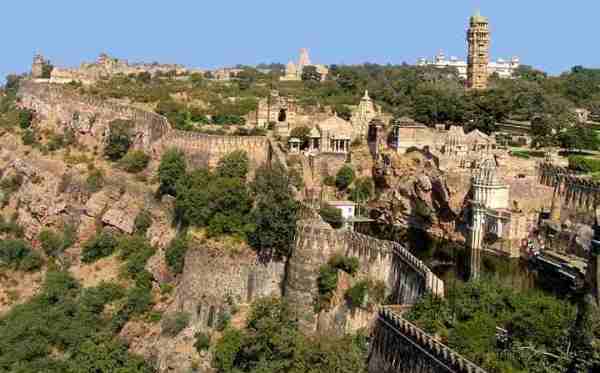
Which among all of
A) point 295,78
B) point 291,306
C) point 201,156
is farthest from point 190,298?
point 295,78

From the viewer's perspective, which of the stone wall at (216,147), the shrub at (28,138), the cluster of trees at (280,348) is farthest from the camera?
the shrub at (28,138)

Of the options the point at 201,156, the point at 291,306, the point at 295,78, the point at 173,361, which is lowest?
the point at 173,361

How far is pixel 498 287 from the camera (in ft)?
90.8

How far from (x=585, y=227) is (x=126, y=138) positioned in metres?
26.5

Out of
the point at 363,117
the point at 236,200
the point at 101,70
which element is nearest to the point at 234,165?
the point at 236,200

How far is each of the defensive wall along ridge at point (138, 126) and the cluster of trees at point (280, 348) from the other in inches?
479

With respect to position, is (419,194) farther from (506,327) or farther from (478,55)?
(478,55)

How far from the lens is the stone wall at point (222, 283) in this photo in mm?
34062

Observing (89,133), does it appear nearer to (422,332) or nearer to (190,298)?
(190,298)

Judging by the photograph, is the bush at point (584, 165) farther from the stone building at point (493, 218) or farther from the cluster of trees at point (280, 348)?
the cluster of trees at point (280, 348)

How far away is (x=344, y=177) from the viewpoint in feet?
155

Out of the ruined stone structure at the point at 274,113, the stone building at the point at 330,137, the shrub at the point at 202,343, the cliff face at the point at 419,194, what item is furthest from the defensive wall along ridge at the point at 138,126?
the shrub at the point at 202,343

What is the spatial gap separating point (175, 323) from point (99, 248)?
29.8 feet

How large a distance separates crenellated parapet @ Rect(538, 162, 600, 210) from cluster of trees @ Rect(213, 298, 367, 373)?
1731 cm
